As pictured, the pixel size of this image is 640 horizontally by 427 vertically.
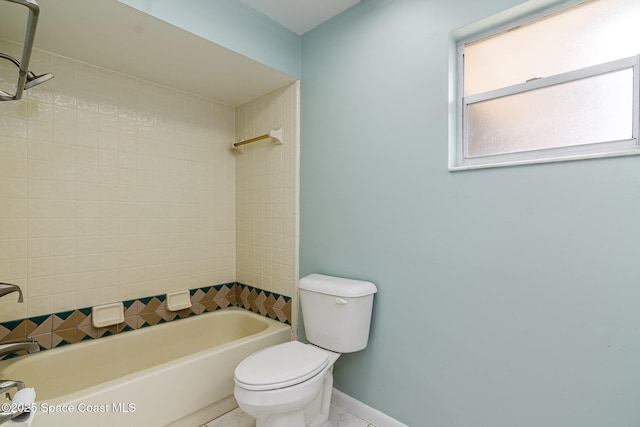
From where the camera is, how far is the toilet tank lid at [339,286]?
5.24 ft

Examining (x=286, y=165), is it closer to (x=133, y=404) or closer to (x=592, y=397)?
(x=133, y=404)

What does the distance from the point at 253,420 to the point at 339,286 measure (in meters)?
0.91

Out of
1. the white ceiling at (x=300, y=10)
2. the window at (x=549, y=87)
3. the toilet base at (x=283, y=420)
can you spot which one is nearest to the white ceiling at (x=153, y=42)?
the white ceiling at (x=300, y=10)

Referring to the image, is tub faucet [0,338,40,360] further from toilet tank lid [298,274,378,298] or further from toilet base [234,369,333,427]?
toilet tank lid [298,274,378,298]

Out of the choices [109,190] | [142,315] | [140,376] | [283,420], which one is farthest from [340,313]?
[109,190]

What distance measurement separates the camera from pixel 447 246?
1.43 metres

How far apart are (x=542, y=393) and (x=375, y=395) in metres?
0.81

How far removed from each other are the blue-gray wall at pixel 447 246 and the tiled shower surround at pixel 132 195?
0.41 m

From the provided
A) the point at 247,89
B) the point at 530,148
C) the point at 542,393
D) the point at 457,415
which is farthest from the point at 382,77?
the point at 457,415

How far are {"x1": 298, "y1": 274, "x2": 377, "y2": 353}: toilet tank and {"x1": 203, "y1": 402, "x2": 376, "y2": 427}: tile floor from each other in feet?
1.34

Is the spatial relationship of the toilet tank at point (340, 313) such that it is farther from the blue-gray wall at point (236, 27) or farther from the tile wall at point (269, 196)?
the blue-gray wall at point (236, 27)

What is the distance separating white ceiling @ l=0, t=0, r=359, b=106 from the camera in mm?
1396

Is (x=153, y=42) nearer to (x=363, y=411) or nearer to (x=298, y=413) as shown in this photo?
(x=298, y=413)

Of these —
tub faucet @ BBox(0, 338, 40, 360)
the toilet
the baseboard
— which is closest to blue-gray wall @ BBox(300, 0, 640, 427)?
the baseboard
